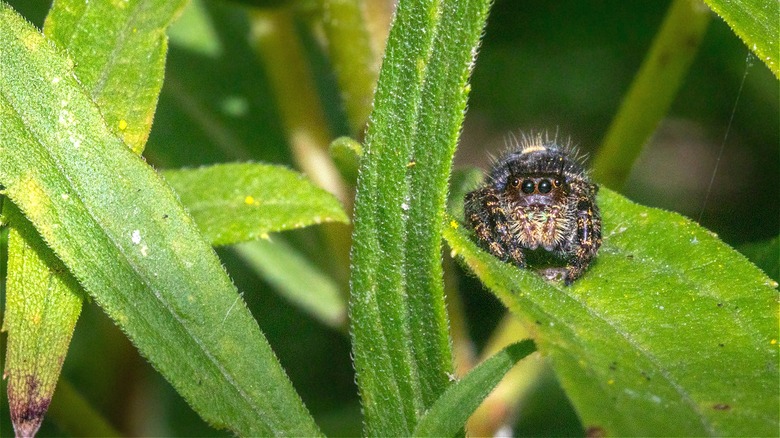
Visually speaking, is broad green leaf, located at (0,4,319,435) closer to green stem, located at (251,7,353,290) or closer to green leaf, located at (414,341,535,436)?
green leaf, located at (414,341,535,436)

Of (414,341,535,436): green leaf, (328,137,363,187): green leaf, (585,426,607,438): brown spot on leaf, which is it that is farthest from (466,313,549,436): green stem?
(585,426,607,438): brown spot on leaf

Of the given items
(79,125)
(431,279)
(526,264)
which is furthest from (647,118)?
(79,125)

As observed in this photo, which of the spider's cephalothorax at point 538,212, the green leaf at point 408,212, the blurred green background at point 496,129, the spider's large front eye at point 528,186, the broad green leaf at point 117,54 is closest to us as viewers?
the green leaf at point 408,212

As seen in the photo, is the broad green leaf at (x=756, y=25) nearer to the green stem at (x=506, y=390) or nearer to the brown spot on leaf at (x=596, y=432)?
the brown spot on leaf at (x=596, y=432)

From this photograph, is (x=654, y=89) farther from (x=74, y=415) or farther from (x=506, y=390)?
(x=74, y=415)

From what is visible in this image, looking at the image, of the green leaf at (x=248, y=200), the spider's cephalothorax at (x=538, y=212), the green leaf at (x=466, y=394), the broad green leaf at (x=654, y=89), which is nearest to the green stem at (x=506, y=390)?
the broad green leaf at (x=654, y=89)
